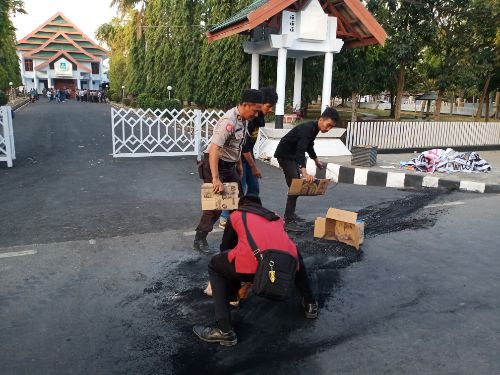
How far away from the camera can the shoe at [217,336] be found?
2.88 metres

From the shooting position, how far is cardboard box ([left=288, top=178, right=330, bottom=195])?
16.8 ft

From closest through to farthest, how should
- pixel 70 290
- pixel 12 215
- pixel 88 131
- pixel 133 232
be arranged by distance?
pixel 70 290, pixel 133 232, pixel 12 215, pixel 88 131

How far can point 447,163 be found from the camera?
9438 mm

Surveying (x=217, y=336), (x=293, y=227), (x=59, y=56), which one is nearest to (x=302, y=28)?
(x=293, y=227)

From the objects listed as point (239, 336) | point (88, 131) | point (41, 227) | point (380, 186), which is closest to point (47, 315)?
point (239, 336)

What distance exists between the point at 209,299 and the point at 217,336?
644 mm

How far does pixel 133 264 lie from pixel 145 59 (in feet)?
90.6

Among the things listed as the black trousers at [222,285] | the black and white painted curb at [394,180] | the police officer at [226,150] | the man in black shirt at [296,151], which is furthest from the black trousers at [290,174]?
the black and white painted curb at [394,180]

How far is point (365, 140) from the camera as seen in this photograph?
472 inches

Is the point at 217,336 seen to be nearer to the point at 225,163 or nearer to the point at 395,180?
the point at 225,163

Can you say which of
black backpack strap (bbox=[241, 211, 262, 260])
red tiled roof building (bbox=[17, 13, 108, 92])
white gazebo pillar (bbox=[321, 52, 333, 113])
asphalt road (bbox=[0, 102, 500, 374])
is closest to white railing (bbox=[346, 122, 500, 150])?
white gazebo pillar (bbox=[321, 52, 333, 113])

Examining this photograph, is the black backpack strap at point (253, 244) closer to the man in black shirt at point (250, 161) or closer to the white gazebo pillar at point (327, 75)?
the man in black shirt at point (250, 161)

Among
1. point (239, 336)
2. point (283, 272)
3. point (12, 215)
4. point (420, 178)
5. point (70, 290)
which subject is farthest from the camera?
point (420, 178)

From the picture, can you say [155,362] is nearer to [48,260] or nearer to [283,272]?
[283,272]
